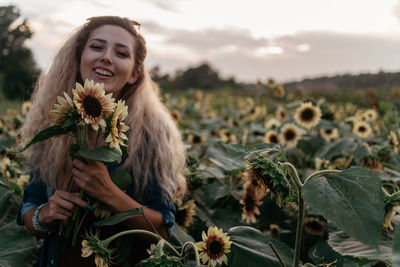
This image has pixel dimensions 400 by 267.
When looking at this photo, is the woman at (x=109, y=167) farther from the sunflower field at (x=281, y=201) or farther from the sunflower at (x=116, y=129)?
the sunflower at (x=116, y=129)

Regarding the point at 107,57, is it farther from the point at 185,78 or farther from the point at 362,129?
the point at 185,78

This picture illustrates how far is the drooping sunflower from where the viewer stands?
3.04m

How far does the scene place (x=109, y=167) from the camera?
5.98 feet

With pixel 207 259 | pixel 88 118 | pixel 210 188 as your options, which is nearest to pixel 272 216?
pixel 210 188

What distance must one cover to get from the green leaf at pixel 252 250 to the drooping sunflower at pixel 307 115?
1.73m

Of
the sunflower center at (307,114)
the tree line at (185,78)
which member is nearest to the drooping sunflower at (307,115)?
the sunflower center at (307,114)

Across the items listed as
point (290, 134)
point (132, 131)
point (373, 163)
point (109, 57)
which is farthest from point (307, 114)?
point (109, 57)

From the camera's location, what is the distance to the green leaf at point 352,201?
101cm

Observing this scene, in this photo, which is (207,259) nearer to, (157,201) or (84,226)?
(157,201)

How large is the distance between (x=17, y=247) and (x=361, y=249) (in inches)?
54.5

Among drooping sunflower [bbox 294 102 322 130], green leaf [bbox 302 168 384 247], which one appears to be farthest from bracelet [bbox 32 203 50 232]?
drooping sunflower [bbox 294 102 322 130]

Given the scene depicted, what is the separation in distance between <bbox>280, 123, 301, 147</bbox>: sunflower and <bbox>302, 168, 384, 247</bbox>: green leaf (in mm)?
1843

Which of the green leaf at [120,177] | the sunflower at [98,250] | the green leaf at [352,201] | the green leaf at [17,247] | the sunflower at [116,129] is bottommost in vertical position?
the green leaf at [17,247]

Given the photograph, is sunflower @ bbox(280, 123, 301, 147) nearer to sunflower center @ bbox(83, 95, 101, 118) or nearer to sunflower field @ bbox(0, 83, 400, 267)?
sunflower field @ bbox(0, 83, 400, 267)
